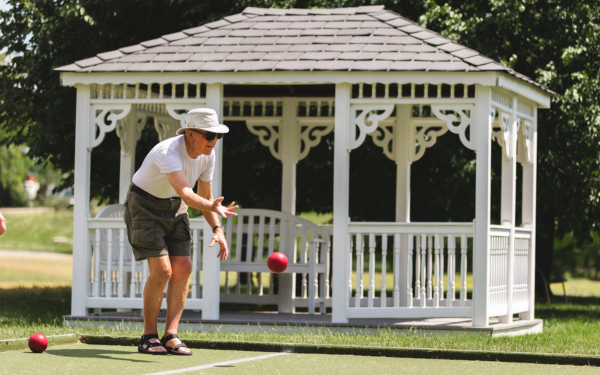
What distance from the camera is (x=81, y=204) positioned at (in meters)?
9.47

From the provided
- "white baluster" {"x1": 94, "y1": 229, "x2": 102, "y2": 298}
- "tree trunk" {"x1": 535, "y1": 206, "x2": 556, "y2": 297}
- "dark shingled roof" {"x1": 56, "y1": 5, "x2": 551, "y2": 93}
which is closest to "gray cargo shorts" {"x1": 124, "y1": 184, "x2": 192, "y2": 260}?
"dark shingled roof" {"x1": 56, "y1": 5, "x2": 551, "y2": 93}

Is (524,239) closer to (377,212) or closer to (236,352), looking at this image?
(236,352)

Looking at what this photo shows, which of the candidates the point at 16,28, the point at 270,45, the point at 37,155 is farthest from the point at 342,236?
the point at 16,28

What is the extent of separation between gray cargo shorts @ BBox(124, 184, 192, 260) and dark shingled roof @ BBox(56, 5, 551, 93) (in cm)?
272

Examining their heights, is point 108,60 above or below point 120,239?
above

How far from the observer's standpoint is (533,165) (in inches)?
414

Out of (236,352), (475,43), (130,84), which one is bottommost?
(236,352)

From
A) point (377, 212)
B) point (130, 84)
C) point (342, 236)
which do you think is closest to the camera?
point (342, 236)

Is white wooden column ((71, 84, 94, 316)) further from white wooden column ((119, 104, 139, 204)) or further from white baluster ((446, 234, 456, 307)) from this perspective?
white baluster ((446, 234, 456, 307))

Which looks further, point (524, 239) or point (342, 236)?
point (524, 239)

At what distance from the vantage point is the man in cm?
639

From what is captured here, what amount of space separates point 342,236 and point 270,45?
7.63 feet

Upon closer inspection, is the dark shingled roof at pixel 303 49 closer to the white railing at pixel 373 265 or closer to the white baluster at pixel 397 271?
the white railing at pixel 373 265

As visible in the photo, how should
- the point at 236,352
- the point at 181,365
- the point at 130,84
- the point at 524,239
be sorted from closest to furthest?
the point at 181,365
the point at 236,352
the point at 130,84
the point at 524,239
